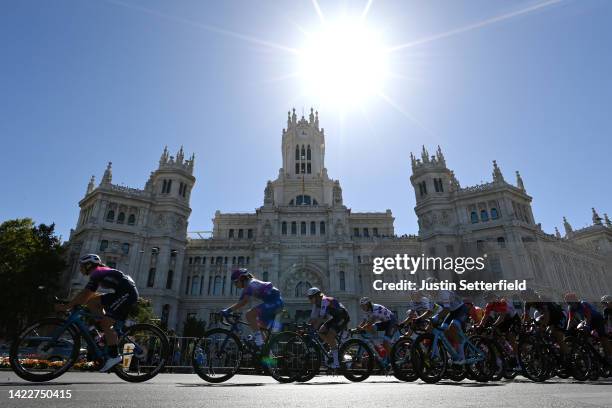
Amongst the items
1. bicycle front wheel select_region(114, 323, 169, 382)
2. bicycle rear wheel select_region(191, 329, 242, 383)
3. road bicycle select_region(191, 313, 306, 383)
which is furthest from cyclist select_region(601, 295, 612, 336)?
bicycle front wheel select_region(114, 323, 169, 382)

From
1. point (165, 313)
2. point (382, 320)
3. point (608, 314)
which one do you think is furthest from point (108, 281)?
point (165, 313)

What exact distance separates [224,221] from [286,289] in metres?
19.8

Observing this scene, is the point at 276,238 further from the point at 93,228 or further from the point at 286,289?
the point at 93,228

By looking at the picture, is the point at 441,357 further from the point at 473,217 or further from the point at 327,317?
the point at 473,217

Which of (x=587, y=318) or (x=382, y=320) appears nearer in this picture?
(x=587, y=318)

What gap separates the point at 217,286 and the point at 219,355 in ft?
146

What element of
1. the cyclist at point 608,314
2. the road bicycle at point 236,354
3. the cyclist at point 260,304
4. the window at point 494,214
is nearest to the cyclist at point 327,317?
the road bicycle at point 236,354

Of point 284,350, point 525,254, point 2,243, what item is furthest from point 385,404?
point 525,254

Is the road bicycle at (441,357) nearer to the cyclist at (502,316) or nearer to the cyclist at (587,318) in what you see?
the cyclist at (502,316)

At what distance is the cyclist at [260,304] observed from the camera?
23.7ft

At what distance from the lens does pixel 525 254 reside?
4253 centimetres

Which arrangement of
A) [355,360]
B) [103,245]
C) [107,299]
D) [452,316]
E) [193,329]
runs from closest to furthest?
[107,299]
[452,316]
[355,360]
[193,329]
[103,245]

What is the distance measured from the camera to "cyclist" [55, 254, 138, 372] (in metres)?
5.69

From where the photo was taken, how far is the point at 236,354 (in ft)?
23.0
